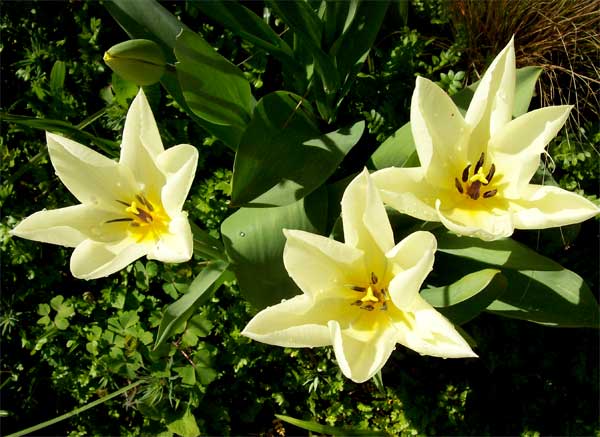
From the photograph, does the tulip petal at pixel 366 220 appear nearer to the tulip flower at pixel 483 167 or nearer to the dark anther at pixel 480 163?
the tulip flower at pixel 483 167

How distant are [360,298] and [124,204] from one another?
1.68 ft

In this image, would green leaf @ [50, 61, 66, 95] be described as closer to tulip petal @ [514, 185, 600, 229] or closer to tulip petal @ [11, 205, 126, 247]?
tulip petal @ [11, 205, 126, 247]

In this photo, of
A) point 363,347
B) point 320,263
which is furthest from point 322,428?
point 320,263

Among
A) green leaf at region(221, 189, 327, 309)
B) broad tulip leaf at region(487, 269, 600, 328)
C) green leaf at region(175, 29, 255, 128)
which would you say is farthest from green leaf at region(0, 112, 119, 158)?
broad tulip leaf at region(487, 269, 600, 328)

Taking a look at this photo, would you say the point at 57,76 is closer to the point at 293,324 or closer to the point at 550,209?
the point at 293,324

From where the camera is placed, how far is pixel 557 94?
65.0 inches

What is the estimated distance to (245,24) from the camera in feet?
4.33

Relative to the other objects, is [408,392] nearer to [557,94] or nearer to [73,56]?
[557,94]

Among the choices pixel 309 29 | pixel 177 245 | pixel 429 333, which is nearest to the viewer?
pixel 429 333

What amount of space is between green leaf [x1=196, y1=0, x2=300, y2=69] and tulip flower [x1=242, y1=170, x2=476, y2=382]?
48 centimetres

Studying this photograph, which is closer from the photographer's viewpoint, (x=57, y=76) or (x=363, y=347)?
(x=363, y=347)

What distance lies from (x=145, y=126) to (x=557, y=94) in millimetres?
1132

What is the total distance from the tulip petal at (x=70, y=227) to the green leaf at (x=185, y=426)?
66 cm

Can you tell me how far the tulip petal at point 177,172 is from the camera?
1.07 meters
